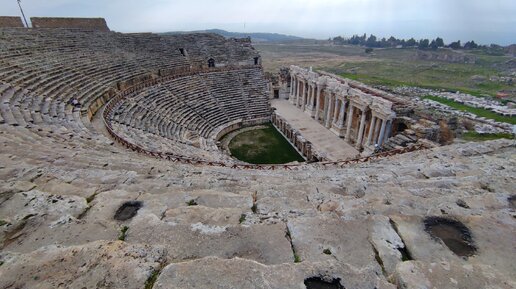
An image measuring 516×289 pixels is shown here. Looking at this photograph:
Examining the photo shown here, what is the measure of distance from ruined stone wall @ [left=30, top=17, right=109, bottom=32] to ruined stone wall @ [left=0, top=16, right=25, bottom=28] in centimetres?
158

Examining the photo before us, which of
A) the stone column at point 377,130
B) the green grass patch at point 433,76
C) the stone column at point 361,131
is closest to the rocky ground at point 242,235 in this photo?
the stone column at point 377,130

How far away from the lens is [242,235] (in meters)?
4.12

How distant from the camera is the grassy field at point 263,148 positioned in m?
24.8

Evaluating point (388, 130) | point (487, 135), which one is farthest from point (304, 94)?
point (487, 135)

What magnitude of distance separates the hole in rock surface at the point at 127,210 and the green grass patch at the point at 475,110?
54320 mm

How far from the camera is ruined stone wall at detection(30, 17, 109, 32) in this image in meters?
31.4

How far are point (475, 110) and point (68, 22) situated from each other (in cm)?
6094

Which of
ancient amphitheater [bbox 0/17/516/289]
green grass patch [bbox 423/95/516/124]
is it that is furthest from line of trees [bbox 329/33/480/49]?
ancient amphitheater [bbox 0/17/516/289]

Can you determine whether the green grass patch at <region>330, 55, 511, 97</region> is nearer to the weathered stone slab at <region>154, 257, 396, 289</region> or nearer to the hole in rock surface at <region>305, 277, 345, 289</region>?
the weathered stone slab at <region>154, 257, 396, 289</region>

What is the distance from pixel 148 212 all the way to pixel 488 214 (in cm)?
570

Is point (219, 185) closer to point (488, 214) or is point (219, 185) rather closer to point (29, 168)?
point (29, 168)

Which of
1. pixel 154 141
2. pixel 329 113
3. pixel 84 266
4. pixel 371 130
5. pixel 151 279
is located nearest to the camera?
pixel 151 279

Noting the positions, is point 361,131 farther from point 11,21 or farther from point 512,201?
point 11,21

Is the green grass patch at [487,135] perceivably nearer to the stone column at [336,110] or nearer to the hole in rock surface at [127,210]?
the stone column at [336,110]
